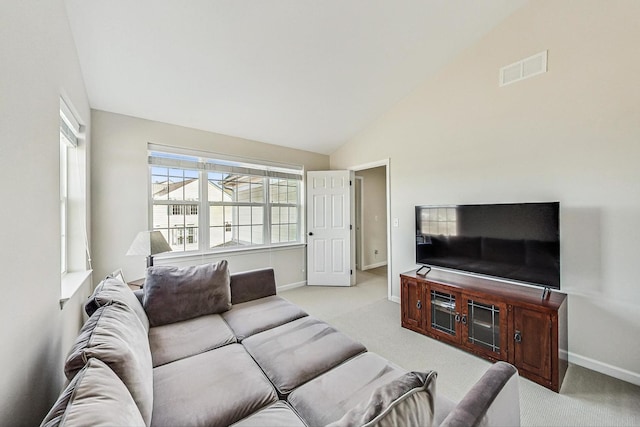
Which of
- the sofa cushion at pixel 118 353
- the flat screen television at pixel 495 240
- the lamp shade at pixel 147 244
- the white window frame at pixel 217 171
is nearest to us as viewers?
the sofa cushion at pixel 118 353

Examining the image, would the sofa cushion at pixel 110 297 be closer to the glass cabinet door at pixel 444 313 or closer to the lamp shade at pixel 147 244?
the lamp shade at pixel 147 244

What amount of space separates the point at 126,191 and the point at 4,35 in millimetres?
2198

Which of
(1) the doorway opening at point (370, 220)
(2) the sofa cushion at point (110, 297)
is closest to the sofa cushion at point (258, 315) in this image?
(2) the sofa cushion at point (110, 297)

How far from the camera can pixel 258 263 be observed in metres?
3.90

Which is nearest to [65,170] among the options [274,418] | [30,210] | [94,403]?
[30,210]

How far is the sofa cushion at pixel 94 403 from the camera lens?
0.62m

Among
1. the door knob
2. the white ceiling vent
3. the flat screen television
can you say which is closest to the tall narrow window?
the flat screen television

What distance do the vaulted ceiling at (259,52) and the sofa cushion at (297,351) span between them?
241 centimetres

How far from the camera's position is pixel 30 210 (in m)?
1.16

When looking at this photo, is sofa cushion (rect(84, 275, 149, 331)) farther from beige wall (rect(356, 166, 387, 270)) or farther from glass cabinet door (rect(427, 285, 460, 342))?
beige wall (rect(356, 166, 387, 270))

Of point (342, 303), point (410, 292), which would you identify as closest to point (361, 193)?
point (342, 303)

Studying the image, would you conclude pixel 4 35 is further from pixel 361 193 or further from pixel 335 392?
pixel 361 193

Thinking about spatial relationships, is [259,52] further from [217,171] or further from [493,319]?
[493,319]

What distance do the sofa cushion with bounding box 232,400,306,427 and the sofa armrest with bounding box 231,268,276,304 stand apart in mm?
1350
